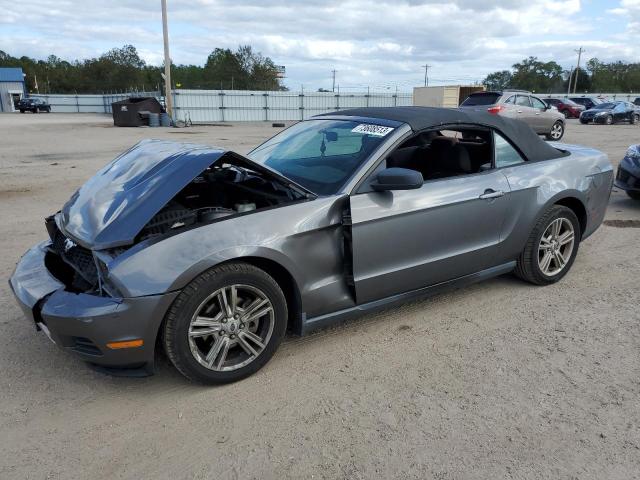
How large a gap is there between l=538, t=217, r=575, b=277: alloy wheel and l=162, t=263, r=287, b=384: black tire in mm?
2452

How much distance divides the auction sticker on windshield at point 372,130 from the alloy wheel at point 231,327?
4.67 feet

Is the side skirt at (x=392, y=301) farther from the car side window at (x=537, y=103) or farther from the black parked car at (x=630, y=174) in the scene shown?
the car side window at (x=537, y=103)

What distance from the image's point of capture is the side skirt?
3.20 m

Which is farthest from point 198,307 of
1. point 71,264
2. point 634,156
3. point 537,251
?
point 634,156

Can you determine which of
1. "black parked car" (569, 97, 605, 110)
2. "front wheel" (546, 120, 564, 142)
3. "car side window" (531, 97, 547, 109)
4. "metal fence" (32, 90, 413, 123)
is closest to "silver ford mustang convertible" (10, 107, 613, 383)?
"car side window" (531, 97, 547, 109)

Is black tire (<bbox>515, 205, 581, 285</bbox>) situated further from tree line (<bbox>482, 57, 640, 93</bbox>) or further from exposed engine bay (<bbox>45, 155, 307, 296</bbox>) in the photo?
tree line (<bbox>482, 57, 640, 93</bbox>)

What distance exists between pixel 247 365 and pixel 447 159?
236cm

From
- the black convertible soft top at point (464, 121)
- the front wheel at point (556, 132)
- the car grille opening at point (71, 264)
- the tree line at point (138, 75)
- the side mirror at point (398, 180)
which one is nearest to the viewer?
the car grille opening at point (71, 264)

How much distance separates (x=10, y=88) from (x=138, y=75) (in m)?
20.9

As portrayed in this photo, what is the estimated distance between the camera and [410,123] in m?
3.59

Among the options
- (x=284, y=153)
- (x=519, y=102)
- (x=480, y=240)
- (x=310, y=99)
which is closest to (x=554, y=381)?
(x=480, y=240)

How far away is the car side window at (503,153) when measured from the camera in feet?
13.3

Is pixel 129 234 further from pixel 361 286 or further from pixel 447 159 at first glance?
pixel 447 159

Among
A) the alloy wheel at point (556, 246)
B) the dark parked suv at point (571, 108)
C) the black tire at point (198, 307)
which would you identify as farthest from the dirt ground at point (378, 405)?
the dark parked suv at point (571, 108)
